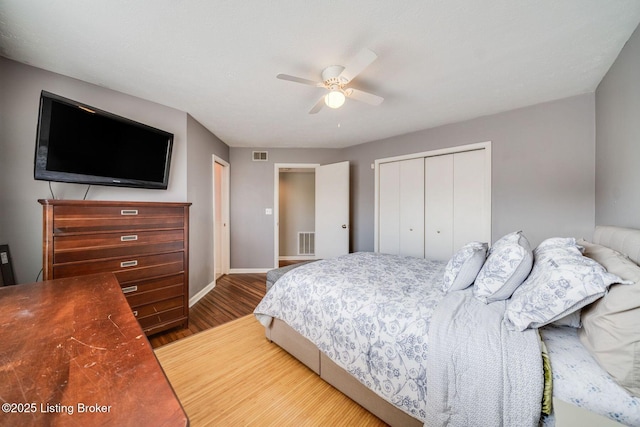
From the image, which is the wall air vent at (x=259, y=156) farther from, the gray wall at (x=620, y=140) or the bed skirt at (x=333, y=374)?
the gray wall at (x=620, y=140)

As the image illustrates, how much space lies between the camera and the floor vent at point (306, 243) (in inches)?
215

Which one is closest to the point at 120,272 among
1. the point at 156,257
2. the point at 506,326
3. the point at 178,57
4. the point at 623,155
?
the point at 156,257

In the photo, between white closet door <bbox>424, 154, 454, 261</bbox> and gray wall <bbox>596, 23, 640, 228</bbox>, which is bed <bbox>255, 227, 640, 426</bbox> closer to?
gray wall <bbox>596, 23, 640, 228</bbox>

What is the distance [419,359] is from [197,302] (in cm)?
273

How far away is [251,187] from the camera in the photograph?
411 centimetres

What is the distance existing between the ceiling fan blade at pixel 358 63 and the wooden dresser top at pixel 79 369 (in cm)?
174

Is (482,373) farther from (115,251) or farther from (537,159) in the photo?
(537,159)

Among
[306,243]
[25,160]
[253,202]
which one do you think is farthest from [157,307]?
[306,243]

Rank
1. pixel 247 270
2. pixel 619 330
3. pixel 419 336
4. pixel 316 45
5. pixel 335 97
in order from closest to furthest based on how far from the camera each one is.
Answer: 1. pixel 619 330
2. pixel 419 336
3. pixel 316 45
4. pixel 335 97
5. pixel 247 270

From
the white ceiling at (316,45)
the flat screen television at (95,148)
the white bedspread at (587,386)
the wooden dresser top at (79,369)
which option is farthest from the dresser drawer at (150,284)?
the white bedspread at (587,386)

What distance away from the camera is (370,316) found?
1.29m

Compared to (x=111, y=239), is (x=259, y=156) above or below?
above

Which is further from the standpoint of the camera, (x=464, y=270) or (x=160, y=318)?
(x=160, y=318)

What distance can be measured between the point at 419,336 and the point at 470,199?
2459 mm
